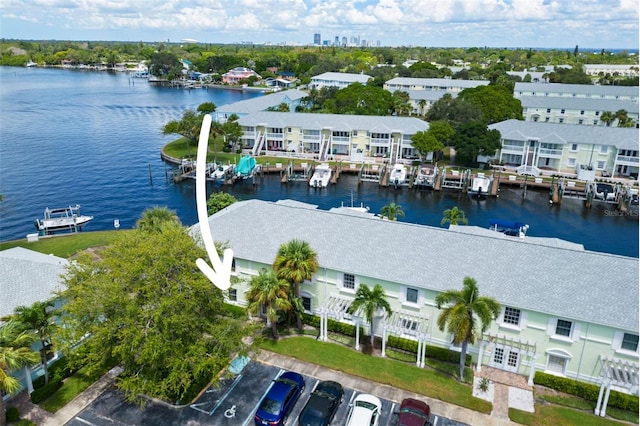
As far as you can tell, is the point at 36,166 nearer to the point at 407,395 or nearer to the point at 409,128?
the point at 409,128

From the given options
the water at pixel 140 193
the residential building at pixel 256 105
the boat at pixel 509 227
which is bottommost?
the water at pixel 140 193

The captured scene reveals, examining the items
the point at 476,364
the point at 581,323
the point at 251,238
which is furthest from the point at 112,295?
the point at 581,323

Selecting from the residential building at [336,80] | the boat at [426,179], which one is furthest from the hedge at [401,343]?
the residential building at [336,80]

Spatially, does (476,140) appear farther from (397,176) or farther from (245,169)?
(245,169)

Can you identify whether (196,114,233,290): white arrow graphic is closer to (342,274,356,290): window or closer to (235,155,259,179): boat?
(342,274,356,290): window

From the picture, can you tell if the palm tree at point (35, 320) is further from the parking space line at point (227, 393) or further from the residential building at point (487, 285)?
the residential building at point (487, 285)

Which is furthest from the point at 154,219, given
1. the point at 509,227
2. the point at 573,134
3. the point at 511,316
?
the point at 573,134

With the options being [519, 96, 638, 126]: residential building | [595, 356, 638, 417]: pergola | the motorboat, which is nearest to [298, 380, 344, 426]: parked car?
[595, 356, 638, 417]: pergola
